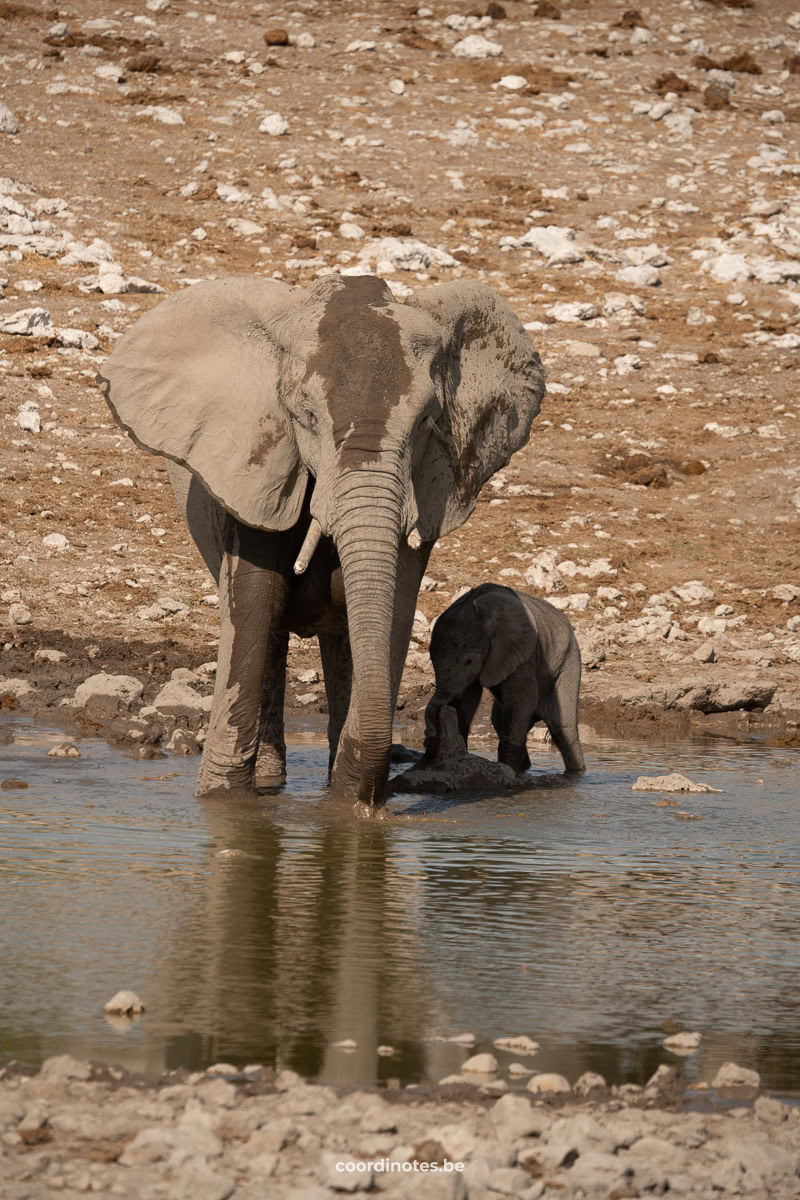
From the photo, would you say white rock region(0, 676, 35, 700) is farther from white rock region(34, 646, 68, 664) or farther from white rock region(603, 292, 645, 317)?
white rock region(603, 292, 645, 317)

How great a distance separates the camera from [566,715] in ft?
34.8

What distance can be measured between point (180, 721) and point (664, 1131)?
23.2 feet

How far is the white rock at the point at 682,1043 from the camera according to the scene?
16.4 feet

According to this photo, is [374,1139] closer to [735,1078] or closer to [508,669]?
[735,1078]

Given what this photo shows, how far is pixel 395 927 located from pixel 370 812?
2034 millimetres

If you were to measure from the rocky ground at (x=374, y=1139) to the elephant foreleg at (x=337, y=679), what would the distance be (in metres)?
5.25

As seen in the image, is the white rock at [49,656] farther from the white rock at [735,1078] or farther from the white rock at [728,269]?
the white rock at [728,269]

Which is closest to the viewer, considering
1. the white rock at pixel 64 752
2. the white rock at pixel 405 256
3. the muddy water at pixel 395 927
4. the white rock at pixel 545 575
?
the muddy water at pixel 395 927

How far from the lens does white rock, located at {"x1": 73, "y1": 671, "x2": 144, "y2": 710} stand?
452 inches

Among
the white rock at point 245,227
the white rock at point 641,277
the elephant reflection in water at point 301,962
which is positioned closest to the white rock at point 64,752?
the elephant reflection in water at point 301,962

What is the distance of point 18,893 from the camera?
6.63 m

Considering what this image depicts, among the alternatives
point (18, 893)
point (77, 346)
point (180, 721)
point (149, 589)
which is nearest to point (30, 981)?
point (18, 893)

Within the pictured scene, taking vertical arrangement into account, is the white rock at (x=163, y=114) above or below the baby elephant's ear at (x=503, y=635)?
below

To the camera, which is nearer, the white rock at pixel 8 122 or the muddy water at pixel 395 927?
the muddy water at pixel 395 927
